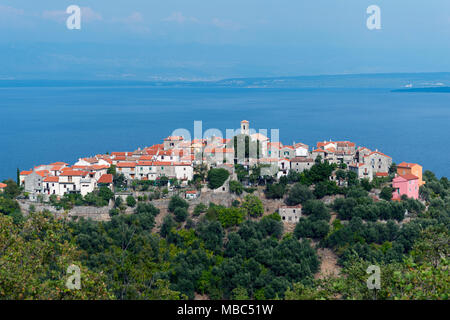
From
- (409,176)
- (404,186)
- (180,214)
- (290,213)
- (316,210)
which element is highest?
(409,176)

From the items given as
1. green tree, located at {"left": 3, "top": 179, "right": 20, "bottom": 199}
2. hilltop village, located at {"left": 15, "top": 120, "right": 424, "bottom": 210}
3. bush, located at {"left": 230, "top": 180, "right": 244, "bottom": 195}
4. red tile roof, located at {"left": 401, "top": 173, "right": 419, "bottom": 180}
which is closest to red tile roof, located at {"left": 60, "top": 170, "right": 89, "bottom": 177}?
hilltop village, located at {"left": 15, "top": 120, "right": 424, "bottom": 210}

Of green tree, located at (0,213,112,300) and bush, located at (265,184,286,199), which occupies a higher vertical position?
green tree, located at (0,213,112,300)

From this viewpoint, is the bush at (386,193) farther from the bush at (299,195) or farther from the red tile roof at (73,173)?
the red tile roof at (73,173)

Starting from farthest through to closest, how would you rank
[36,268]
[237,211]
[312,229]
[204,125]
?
[204,125] < [237,211] < [312,229] < [36,268]

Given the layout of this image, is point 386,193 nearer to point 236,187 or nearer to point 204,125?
point 236,187

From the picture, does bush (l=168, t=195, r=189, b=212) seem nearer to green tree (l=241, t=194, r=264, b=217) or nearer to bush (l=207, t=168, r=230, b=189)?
bush (l=207, t=168, r=230, b=189)

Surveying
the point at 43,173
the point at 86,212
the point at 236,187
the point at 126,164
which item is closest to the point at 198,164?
the point at 236,187

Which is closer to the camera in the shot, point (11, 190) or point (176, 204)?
point (176, 204)

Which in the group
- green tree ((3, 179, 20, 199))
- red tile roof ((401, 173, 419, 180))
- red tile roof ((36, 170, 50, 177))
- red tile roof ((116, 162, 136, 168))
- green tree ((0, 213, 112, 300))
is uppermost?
green tree ((0, 213, 112, 300))
